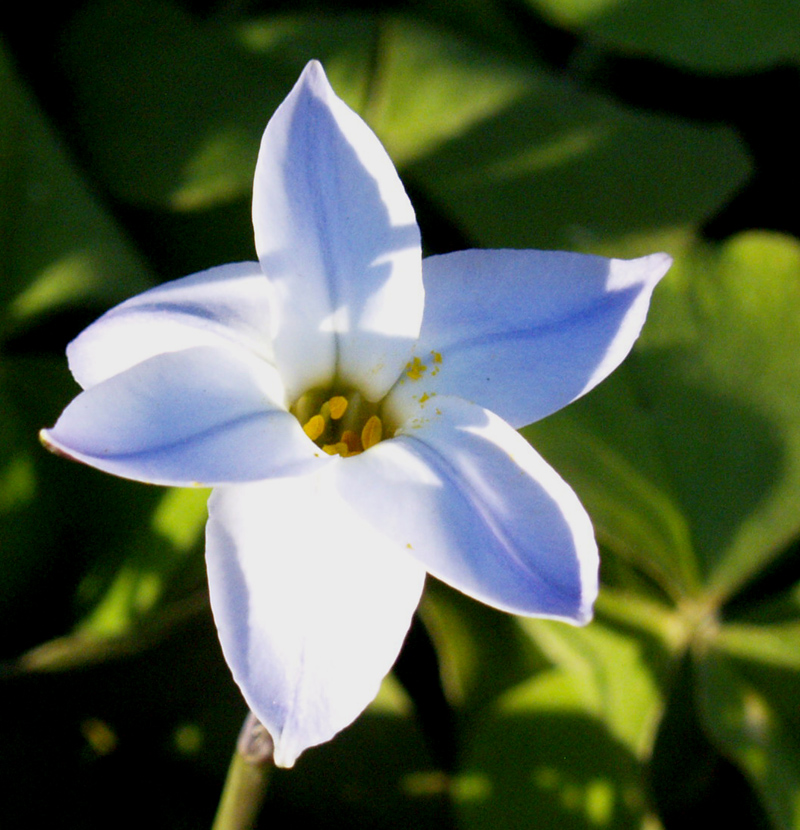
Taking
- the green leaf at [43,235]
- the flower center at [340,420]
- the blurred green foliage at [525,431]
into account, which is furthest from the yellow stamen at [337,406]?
the green leaf at [43,235]

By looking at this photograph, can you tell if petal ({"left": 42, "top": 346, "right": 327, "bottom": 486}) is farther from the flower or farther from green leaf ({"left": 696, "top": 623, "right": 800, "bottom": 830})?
green leaf ({"left": 696, "top": 623, "right": 800, "bottom": 830})

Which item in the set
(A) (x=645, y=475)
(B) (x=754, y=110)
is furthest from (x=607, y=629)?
(B) (x=754, y=110)

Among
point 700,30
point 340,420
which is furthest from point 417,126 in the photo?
point 340,420

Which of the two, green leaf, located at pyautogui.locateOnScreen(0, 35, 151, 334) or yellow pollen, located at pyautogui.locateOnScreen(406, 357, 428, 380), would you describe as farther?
green leaf, located at pyautogui.locateOnScreen(0, 35, 151, 334)

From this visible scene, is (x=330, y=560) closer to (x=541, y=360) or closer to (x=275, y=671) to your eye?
(x=275, y=671)

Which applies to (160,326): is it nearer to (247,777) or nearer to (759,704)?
(247,777)

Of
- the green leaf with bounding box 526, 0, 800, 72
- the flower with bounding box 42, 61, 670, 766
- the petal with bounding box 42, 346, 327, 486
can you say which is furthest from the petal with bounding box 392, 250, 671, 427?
the green leaf with bounding box 526, 0, 800, 72

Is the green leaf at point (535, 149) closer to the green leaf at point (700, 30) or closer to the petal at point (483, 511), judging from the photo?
the green leaf at point (700, 30)
